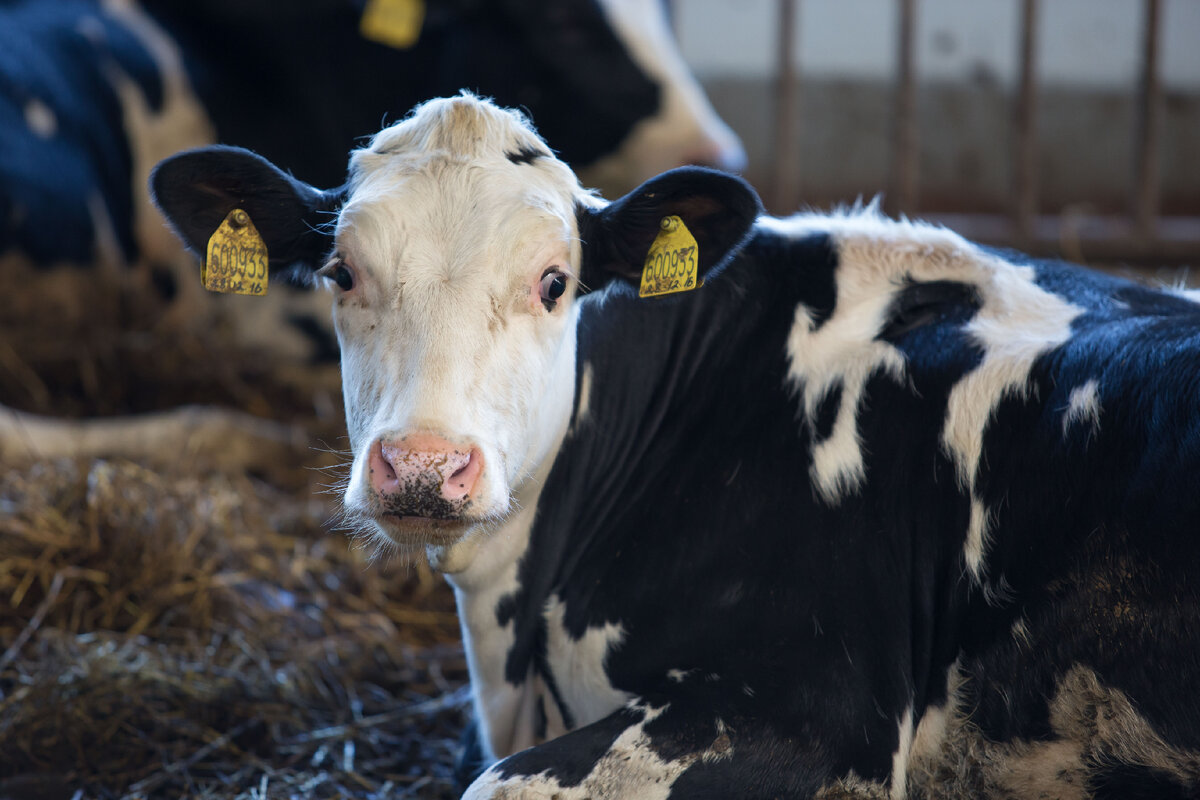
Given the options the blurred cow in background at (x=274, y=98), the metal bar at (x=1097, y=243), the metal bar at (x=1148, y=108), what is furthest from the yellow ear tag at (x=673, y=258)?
the metal bar at (x=1148, y=108)

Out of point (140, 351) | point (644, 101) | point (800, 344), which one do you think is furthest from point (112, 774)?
point (644, 101)

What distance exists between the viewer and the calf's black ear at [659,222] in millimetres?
2352

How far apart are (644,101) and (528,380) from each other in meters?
3.69

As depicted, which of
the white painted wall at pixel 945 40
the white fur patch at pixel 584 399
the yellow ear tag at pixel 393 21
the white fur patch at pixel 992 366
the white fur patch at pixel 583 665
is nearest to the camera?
the white fur patch at pixel 992 366

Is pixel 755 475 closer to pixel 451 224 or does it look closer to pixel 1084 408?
pixel 1084 408

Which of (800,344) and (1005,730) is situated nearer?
(1005,730)

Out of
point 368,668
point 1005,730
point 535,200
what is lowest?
point 368,668

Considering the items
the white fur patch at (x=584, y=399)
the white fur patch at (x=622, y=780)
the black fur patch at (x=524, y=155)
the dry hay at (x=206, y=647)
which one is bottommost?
the dry hay at (x=206, y=647)

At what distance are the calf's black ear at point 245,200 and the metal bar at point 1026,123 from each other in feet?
16.0

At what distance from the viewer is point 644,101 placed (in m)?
5.65

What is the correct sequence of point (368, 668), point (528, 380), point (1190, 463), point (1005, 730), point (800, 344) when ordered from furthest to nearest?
point (368, 668), point (800, 344), point (528, 380), point (1005, 730), point (1190, 463)

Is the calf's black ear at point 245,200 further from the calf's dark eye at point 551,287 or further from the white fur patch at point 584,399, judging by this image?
the white fur patch at point 584,399

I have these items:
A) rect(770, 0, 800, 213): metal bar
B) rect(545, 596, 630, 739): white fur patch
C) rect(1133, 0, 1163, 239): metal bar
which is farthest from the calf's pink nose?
rect(1133, 0, 1163, 239): metal bar

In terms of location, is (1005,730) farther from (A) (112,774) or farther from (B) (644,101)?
(B) (644,101)
